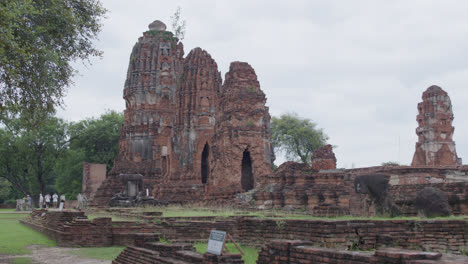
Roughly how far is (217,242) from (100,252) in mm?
6097

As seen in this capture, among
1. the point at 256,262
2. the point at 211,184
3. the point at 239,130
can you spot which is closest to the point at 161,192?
the point at 211,184

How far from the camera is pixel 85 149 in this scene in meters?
48.9

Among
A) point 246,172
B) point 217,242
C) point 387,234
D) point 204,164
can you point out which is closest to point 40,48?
point 217,242

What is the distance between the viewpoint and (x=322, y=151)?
845 inches

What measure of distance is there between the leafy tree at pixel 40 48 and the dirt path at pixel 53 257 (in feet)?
10.8

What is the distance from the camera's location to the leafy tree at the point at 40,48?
8.93m

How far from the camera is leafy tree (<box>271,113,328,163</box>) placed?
46625 millimetres

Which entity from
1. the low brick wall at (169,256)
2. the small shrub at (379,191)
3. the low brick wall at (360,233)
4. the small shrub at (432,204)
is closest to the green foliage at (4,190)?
the low brick wall at (360,233)

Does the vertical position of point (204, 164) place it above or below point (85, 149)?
below

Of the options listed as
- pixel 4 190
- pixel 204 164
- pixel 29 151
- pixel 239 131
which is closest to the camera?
pixel 239 131

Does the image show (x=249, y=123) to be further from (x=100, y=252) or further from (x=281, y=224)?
(x=281, y=224)

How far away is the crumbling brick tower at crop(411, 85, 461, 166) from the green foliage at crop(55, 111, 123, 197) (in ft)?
108

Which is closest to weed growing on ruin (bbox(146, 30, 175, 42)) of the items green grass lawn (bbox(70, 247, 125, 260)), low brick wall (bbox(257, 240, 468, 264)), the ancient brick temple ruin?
the ancient brick temple ruin

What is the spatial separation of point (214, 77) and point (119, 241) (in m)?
20.6
